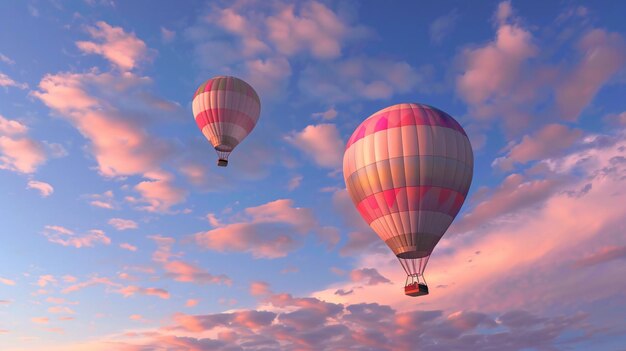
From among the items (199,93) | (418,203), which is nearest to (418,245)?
(418,203)

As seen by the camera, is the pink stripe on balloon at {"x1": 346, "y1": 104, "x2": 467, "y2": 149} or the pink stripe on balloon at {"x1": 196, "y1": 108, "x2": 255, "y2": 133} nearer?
the pink stripe on balloon at {"x1": 346, "y1": 104, "x2": 467, "y2": 149}

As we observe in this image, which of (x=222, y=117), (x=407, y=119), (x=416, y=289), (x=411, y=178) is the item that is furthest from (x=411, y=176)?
(x=222, y=117)

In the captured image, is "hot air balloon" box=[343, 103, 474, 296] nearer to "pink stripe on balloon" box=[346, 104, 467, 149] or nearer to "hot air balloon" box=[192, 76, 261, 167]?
"pink stripe on balloon" box=[346, 104, 467, 149]

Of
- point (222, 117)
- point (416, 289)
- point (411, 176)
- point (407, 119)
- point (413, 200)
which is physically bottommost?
point (416, 289)

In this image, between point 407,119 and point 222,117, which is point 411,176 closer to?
point 407,119

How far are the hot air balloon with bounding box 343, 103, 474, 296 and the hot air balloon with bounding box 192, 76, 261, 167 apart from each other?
27.8 m

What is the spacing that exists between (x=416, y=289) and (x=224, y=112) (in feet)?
122

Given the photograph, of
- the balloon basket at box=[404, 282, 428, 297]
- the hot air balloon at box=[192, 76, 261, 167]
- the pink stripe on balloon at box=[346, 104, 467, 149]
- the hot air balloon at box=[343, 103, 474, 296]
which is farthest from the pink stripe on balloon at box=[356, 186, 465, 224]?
the hot air balloon at box=[192, 76, 261, 167]

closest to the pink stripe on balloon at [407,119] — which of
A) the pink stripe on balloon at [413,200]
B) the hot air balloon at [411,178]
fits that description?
the hot air balloon at [411,178]

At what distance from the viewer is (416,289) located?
1563 inches

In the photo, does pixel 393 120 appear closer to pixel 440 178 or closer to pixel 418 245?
pixel 440 178

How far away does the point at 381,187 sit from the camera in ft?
137

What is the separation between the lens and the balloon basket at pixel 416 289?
1564 inches

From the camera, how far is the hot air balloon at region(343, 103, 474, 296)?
41219 millimetres
